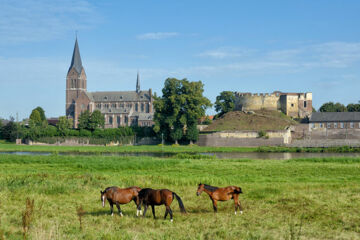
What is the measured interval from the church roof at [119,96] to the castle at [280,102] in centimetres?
4923

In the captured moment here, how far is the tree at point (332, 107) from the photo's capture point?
89000 mm

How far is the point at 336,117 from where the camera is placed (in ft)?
233

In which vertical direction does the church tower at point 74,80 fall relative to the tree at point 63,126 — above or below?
above

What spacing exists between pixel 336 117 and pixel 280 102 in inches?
556

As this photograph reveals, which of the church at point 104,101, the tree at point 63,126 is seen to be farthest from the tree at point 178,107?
the church at point 104,101

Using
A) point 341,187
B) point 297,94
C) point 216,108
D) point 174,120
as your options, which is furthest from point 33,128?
point 341,187

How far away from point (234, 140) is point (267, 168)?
4293cm

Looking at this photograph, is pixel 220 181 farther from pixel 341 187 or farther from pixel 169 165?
pixel 169 165

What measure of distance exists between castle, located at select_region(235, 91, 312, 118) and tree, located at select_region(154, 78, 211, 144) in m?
16.5

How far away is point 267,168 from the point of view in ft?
89.7

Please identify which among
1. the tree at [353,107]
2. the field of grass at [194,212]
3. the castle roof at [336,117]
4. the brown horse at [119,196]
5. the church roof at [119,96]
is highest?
the church roof at [119,96]

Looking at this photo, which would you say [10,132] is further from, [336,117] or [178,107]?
[336,117]

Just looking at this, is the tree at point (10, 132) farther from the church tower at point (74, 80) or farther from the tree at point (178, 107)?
the church tower at point (74, 80)

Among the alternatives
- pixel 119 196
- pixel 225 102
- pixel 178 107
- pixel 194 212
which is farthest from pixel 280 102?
pixel 119 196
